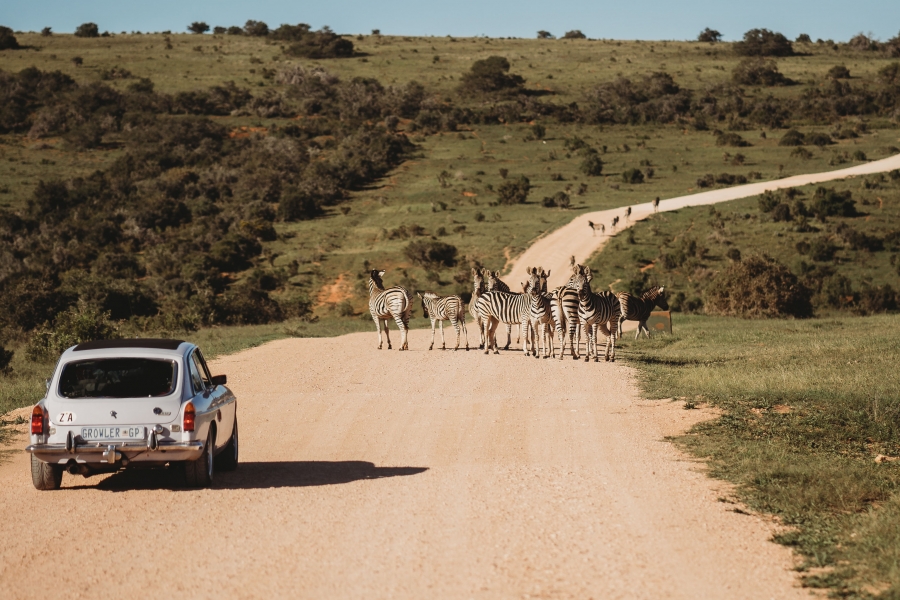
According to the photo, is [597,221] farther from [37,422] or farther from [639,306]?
[37,422]

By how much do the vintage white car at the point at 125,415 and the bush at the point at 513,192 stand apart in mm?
61269

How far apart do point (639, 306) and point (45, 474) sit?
23.4 m

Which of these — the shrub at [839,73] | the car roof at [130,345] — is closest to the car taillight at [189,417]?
the car roof at [130,345]

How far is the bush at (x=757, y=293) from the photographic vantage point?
42938 mm

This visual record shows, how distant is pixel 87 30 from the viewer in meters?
149

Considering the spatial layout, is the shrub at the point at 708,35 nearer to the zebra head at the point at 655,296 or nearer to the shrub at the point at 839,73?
the shrub at the point at 839,73

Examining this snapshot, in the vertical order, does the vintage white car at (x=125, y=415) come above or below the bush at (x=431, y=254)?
below

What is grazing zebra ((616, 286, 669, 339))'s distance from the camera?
1271 inches

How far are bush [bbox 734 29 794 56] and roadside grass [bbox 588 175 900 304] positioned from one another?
74.8m

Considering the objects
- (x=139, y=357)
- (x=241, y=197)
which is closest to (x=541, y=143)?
(x=241, y=197)

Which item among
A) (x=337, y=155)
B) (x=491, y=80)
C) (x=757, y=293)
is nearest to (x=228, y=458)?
(x=757, y=293)

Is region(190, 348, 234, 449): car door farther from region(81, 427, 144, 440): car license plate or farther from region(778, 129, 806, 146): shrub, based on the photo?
region(778, 129, 806, 146): shrub

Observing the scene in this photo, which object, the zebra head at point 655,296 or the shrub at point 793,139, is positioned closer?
the zebra head at point 655,296

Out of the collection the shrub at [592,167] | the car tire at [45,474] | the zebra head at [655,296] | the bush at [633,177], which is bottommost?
the car tire at [45,474]
